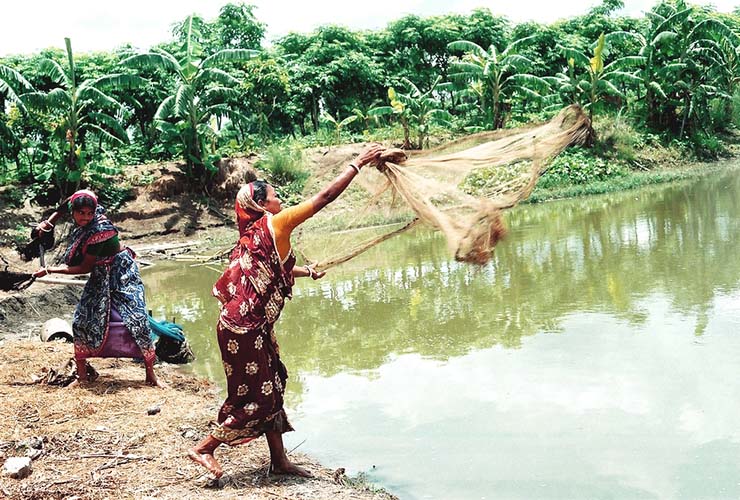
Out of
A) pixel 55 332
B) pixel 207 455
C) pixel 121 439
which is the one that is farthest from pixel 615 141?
pixel 207 455

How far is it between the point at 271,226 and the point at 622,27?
3287 cm

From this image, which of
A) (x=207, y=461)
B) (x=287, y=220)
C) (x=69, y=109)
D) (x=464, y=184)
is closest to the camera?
(x=287, y=220)

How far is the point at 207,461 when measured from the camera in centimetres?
332

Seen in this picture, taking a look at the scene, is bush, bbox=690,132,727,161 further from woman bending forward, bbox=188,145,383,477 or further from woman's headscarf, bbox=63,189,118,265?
woman bending forward, bbox=188,145,383,477

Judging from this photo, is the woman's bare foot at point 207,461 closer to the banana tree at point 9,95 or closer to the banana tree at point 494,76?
the banana tree at point 9,95

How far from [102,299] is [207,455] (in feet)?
6.31

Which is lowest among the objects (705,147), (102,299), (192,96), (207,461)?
(705,147)

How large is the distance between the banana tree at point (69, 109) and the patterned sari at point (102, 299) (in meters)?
13.4

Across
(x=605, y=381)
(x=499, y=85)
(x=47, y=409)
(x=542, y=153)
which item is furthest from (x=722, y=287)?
(x=499, y=85)

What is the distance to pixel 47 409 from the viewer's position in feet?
14.3

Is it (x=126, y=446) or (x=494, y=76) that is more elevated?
(x=494, y=76)

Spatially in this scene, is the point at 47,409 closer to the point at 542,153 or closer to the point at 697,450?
the point at 542,153

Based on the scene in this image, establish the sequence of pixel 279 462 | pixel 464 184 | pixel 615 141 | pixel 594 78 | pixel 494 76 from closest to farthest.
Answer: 1. pixel 279 462
2. pixel 464 184
3. pixel 594 78
4. pixel 494 76
5. pixel 615 141

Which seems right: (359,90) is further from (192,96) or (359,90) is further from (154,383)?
(154,383)
